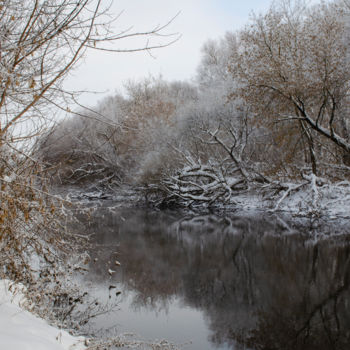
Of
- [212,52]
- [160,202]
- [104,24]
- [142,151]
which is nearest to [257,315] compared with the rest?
[104,24]

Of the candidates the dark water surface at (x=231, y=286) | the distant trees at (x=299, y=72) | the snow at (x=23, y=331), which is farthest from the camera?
the distant trees at (x=299, y=72)

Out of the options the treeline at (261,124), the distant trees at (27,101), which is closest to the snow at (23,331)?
the distant trees at (27,101)

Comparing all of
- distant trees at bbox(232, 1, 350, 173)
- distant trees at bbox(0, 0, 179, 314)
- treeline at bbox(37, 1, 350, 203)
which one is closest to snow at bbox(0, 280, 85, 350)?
distant trees at bbox(0, 0, 179, 314)

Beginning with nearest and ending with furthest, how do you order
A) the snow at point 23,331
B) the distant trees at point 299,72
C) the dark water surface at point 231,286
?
the snow at point 23,331
the dark water surface at point 231,286
the distant trees at point 299,72

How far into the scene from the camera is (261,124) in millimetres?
15609

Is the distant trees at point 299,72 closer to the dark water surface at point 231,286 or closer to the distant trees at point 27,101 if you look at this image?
the dark water surface at point 231,286

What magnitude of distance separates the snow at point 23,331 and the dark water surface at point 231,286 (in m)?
1.36

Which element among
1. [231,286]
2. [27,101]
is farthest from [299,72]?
[27,101]

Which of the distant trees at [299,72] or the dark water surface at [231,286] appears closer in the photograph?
the dark water surface at [231,286]

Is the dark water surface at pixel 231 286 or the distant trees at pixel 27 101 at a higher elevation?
the distant trees at pixel 27 101

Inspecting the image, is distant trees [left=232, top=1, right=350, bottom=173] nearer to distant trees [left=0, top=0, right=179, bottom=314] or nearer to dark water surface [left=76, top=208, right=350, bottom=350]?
dark water surface [left=76, top=208, right=350, bottom=350]

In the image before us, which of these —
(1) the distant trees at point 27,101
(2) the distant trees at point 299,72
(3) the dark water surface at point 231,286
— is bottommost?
(3) the dark water surface at point 231,286

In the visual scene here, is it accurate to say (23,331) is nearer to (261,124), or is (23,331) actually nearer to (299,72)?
(299,72)

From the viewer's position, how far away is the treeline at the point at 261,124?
1370 centimetres
